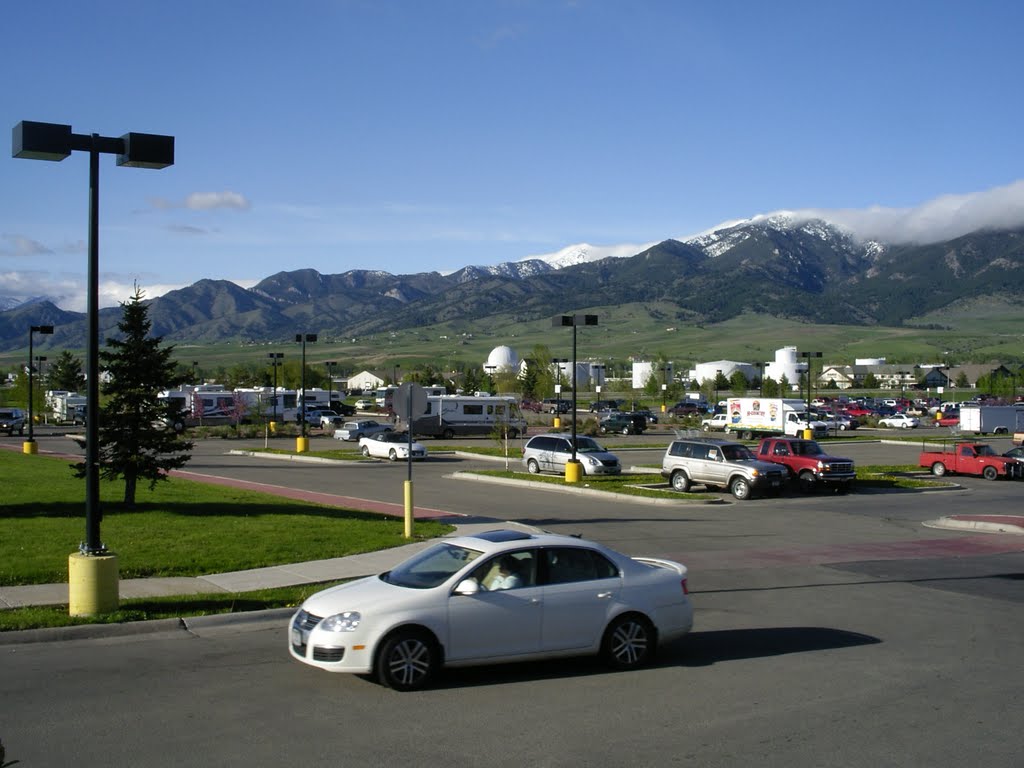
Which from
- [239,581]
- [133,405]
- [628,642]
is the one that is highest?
[133,405]

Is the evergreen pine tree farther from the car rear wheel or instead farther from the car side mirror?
the car rear wheel

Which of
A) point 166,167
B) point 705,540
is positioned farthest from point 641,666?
point 705,540

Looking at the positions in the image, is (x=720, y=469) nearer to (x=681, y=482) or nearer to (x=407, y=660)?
(x=681, y=482)

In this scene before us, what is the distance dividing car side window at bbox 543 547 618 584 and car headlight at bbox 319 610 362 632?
1.89 m

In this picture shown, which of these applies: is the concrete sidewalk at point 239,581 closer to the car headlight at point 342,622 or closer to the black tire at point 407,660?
the car headlight at point 342,622

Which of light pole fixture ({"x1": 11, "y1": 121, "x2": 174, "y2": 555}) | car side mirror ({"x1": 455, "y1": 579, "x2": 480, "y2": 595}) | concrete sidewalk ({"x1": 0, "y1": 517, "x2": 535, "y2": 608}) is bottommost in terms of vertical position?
concrete sidewalk ({"x1": 0, "y1": 517, "x2": 535, "y2": 608})

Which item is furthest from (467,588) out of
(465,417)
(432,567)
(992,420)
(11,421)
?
(992,420)

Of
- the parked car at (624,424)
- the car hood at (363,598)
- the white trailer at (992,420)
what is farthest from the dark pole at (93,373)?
the white trailer at (992,420)

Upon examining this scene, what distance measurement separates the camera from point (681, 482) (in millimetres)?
31344

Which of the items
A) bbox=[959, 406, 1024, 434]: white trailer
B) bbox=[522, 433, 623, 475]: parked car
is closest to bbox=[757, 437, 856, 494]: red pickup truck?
bbox=[522, 433, 623, 475]: parked car

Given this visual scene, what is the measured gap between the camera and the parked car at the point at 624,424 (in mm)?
67562

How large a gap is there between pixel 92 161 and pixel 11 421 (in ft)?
190

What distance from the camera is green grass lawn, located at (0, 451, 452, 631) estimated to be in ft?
48.0

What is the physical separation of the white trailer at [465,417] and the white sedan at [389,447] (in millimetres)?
14413
